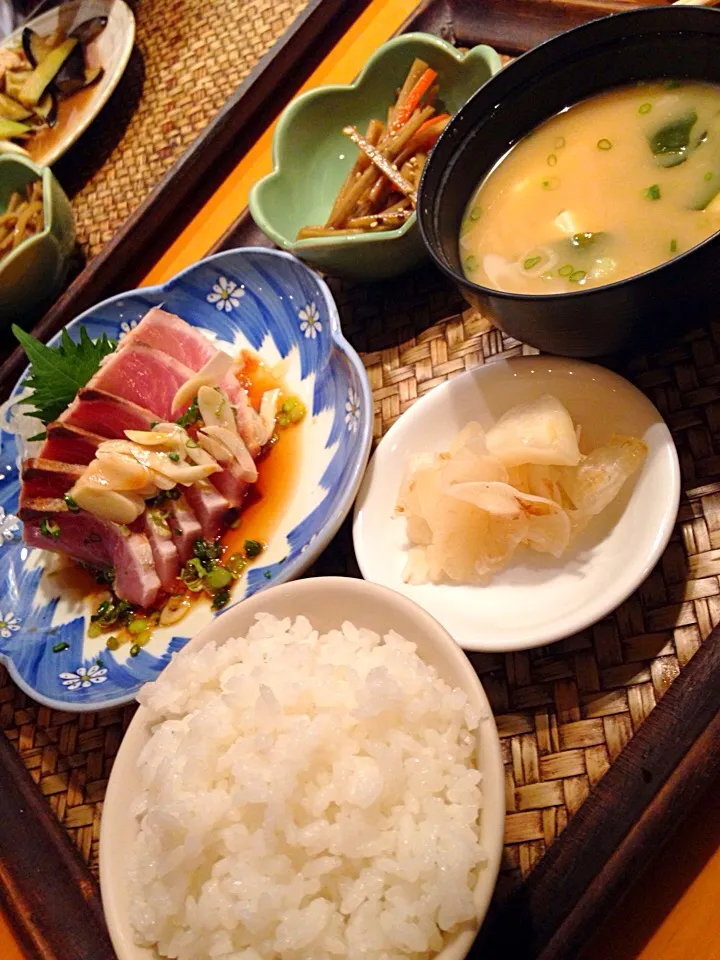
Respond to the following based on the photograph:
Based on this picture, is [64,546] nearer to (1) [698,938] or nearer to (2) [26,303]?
(2) [26,303]

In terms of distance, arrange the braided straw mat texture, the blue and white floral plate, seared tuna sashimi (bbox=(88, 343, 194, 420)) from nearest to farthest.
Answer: the blue and white floral plate, seared tuna sashimi (bbox=(88, 343, 194, 420)), the braided straw mat texture

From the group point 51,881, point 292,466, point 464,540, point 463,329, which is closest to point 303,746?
point 464,540

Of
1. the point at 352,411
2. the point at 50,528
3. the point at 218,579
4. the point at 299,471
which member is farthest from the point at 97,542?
the point at 352,411

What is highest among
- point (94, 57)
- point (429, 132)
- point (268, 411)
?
point (94, 57)

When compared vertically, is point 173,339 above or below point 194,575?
above

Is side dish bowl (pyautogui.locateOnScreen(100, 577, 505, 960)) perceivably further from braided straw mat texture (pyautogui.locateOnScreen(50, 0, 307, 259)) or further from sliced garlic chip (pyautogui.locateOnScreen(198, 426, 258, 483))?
braided straw mat texture (pyautogui.locateOnScreen(50, 0, 307, 259))

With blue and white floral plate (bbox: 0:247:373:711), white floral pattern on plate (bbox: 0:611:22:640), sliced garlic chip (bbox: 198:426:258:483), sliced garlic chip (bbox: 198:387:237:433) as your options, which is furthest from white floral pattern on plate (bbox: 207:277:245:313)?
white floral pattern on plate (bbox: 0:611:22:640)

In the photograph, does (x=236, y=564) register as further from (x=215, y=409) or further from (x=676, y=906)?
(x=676, y=906)
